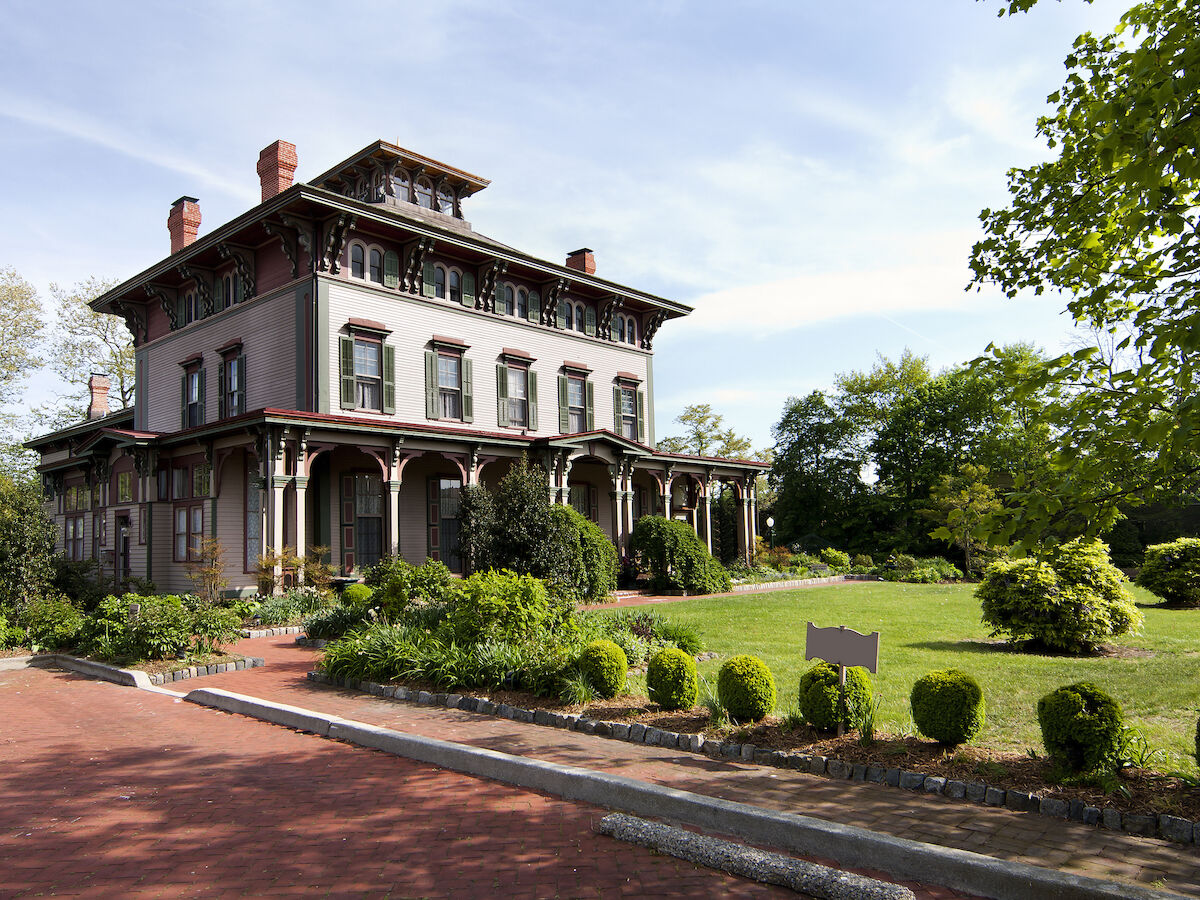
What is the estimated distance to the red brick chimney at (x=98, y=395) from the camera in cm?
3617

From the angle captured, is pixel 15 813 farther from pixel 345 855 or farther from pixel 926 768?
pixel 926 768

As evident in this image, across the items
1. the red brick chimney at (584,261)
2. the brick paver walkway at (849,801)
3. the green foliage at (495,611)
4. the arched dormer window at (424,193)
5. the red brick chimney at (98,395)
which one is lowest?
the brick paver walkway at (849,801)

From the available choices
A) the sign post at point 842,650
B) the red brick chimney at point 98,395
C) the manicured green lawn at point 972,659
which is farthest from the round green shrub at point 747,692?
the red brick chimney at point 98,395

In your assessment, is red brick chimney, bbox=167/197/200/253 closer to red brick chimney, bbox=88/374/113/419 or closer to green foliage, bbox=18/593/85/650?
red brick chimney, bbox=88/374/113/419

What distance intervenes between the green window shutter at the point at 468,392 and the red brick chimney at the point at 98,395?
20.4 metres

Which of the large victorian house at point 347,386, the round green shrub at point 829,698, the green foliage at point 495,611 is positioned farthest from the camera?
the large victorian house at point 347,386

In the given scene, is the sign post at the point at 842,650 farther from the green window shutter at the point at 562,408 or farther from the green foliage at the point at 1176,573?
the green window shutter at the point at 562,408

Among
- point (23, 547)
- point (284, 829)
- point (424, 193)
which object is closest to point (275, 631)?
point (23, 547)

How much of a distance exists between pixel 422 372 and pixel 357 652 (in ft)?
46.6

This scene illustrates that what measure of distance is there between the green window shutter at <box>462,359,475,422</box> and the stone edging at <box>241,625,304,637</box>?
9682mm

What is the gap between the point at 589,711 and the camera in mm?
8609

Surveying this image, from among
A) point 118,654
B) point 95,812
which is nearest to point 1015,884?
point 95,812

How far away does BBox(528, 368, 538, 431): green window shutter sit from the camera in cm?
2715

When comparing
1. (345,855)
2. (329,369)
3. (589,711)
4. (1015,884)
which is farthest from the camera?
(329,369)
